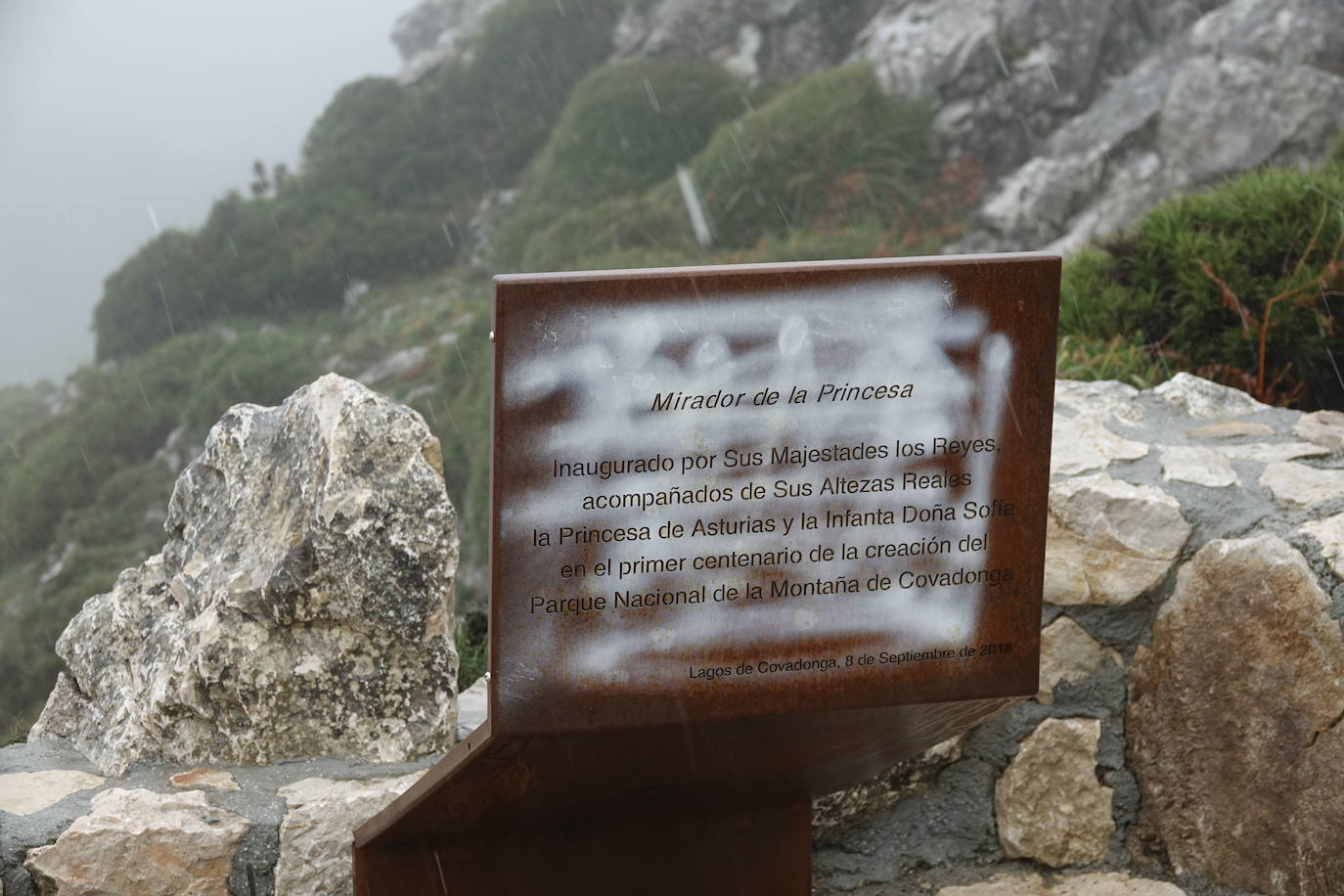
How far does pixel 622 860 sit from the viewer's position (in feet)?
6.25

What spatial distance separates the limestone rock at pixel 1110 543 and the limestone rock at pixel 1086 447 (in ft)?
0.48

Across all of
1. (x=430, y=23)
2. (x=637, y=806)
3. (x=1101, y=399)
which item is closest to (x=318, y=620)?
(x=637, y=806)

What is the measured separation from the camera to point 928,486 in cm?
153

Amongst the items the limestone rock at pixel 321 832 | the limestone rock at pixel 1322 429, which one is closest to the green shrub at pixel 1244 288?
the limestone rock at pixel 1322 429

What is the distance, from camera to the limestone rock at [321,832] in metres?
1.97

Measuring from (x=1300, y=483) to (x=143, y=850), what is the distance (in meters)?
2.20

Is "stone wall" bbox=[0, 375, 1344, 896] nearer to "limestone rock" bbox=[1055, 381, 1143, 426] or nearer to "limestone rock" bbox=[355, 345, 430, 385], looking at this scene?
"limestone rock" bbox=[1055, 381, 1143, 426]

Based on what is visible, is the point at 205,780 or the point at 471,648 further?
the point at 471,648

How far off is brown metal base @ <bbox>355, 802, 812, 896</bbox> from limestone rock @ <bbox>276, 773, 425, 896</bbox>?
0.21 metres

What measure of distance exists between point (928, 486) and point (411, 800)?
31.5 inches

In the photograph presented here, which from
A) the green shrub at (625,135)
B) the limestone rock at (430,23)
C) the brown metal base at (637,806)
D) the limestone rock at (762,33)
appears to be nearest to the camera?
the brown metal base at (637,806)

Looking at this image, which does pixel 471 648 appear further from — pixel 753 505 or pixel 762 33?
pixel 762 33

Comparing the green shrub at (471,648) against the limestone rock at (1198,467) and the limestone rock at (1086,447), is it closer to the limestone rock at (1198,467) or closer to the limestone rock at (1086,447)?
the limestone rock at (1086,447)

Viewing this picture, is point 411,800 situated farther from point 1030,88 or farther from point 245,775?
point 1030,88
